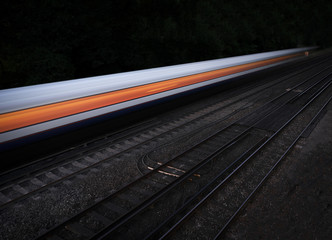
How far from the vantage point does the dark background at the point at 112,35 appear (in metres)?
10.3

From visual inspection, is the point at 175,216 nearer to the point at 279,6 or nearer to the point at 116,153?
the point at 116,153

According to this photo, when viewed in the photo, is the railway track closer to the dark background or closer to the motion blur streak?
the motion blur streak

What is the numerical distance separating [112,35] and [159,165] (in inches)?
426

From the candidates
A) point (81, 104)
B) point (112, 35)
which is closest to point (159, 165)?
point (81, 104)

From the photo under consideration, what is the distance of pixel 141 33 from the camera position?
15.7 metres

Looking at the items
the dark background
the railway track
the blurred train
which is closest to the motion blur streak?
the blurred train

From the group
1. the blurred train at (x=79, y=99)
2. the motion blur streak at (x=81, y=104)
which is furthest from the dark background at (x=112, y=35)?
the motion blur streak at (x=81, y=104)

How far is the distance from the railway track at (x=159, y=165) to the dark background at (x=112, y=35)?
6.40 m

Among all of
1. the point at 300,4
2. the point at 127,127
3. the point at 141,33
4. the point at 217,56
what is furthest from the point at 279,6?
the point at 127,127

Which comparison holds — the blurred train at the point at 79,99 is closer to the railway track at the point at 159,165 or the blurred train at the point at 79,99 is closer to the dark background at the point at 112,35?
the railway track at the point at 159,165

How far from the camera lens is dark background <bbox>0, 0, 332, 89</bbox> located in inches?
406

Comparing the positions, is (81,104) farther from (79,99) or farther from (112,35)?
(112,35)

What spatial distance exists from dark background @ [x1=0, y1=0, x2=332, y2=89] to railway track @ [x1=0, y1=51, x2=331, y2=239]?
640 cm

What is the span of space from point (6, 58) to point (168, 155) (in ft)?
30.2
